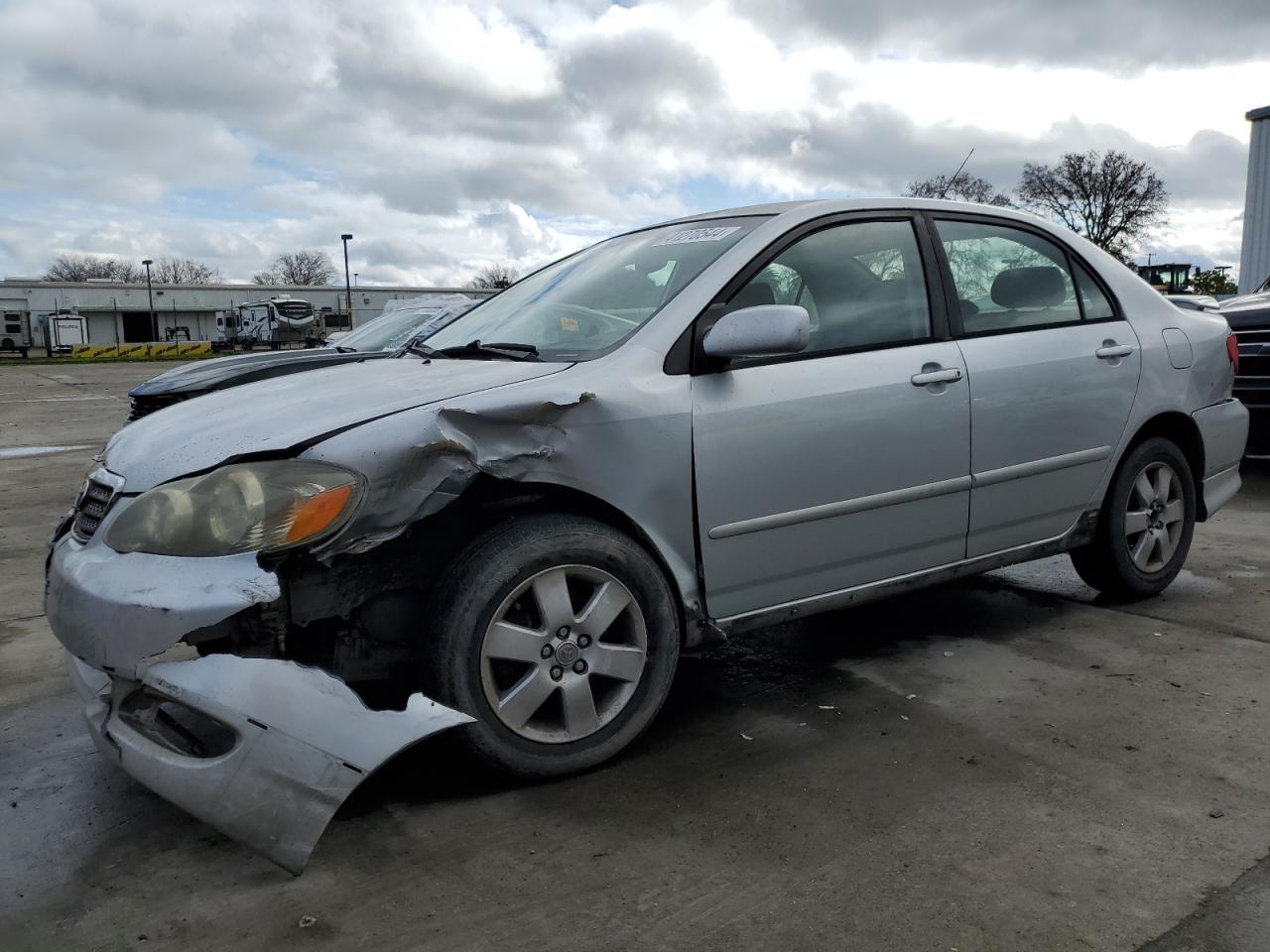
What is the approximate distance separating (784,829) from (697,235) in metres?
1.92

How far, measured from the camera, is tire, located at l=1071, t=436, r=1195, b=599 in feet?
13.4

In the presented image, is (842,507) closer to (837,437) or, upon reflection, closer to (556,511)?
(837,437)

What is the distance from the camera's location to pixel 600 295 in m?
3.42

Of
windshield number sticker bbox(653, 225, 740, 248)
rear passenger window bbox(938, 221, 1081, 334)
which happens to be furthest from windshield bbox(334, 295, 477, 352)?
rear passenger window bbox(938, 221, 1081, 334)

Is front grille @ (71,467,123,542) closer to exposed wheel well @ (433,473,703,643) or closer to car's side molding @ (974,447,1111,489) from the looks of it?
exposed wheel well @ (433,473,703,643)

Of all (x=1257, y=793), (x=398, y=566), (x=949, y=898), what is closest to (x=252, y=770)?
(x=398, y=566)

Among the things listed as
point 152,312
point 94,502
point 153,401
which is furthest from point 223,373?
point 152,312

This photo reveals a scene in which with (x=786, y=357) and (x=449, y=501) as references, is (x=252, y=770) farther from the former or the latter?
(x=786, y=357)

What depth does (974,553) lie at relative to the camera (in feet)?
11.8

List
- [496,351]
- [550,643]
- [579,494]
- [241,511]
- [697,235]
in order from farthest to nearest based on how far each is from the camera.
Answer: [697,235] < [496,351] < [579,494] < [550,643] < [241,511]

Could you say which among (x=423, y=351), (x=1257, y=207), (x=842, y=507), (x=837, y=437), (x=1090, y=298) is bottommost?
(x=842, y=507)

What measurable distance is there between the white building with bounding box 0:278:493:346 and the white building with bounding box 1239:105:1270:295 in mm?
46884

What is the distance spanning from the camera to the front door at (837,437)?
2973 mm

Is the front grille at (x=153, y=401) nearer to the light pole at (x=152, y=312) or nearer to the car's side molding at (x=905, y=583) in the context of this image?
the car's side molding at (x=905, y=583)
